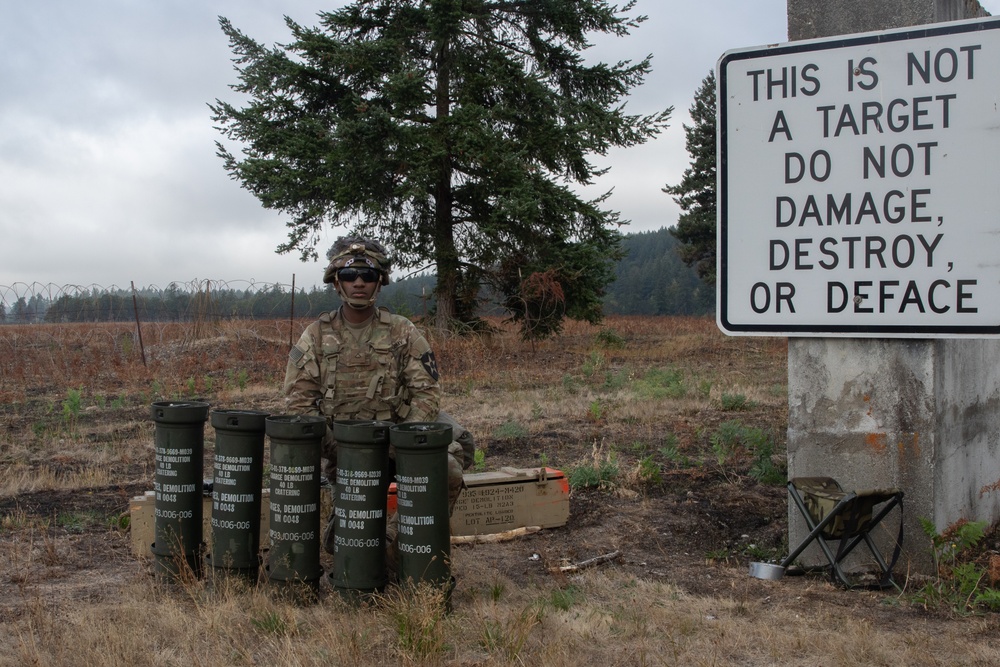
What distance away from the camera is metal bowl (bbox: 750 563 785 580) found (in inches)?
A: 178

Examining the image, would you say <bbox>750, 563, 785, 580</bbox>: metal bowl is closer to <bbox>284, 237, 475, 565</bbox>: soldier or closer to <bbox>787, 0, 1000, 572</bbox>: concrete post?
<bbox>787, 0, 1000, 572</bbox>: concrete post

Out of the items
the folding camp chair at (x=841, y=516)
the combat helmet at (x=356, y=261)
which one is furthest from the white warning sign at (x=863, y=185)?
the combat helmet at (x=356, y=261)

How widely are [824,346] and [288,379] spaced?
2.98 metres

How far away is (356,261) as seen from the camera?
490 cm

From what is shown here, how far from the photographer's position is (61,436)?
949cm

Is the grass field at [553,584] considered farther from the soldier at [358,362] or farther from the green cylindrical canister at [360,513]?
the soldier at [358,362]

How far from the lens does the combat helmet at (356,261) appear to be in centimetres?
489

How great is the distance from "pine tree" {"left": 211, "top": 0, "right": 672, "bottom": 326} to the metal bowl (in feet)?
45.2

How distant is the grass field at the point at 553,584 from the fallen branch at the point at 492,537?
6 cm

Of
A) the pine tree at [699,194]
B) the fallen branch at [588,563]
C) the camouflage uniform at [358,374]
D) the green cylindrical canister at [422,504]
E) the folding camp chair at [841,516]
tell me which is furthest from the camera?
the pine tree at [699,194]

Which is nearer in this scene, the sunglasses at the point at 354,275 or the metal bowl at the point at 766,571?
the metal bowl at the point at 766,571

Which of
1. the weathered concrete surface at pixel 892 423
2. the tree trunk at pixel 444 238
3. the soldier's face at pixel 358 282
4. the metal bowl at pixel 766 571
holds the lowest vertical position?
the metal bowl at pixel 766 571

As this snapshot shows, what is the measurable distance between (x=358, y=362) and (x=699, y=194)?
40.6 meters

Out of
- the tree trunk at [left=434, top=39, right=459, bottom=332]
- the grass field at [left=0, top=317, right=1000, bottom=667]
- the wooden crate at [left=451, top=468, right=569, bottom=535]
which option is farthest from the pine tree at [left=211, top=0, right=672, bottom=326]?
the wooden crate at [left=451, top=468, right=569, bottom=535]
